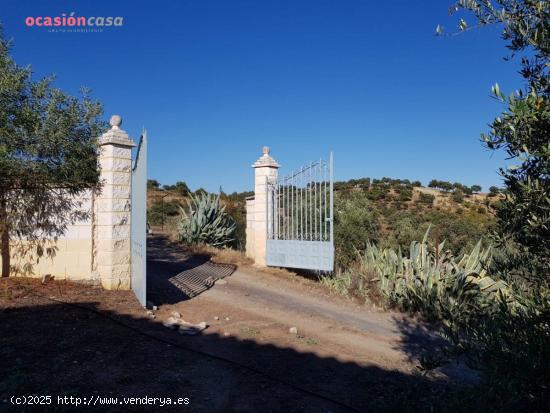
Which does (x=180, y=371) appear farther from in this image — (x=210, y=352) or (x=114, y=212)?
(x=114, y=212)

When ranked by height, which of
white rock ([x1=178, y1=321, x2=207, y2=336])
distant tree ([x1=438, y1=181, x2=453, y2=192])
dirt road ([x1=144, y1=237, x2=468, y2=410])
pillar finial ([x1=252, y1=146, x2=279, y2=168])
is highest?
distant tree ([x1=438, y1=181, x2=453, y2=192])

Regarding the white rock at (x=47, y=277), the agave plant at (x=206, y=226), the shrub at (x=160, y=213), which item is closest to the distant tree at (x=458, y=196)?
the shrub at (x=160, y=213)

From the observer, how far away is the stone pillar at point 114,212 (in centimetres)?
719

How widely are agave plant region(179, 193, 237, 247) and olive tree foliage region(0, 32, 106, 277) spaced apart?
6278mm

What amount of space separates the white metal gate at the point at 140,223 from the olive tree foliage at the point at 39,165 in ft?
3.15

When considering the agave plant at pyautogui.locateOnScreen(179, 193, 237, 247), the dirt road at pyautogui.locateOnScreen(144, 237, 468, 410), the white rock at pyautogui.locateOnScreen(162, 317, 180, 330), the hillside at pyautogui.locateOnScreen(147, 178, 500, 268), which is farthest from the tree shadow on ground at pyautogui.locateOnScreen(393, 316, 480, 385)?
the agave plant at pyautogui.locateOnScreen(179, 193, 237, 247)

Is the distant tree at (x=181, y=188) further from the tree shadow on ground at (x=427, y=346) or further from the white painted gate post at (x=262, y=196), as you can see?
the tree shadow on ground at (x=427, y=346)

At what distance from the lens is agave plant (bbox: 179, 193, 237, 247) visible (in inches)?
536

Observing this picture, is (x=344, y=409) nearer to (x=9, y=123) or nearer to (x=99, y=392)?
(x=99, y=392)

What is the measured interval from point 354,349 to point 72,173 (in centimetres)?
551

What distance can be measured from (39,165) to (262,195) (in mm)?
5381

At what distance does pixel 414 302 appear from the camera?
791cm

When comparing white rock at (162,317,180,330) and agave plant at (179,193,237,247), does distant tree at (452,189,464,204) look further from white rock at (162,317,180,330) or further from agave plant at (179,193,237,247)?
white rock at (162,317,180,330)

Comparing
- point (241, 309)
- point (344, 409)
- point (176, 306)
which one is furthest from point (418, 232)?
point (344, 409)
